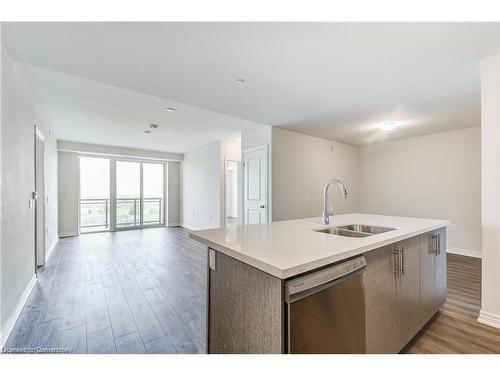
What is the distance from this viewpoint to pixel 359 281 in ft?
4.16

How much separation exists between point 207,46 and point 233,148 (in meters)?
4.08

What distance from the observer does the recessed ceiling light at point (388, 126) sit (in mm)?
Answer: 3802

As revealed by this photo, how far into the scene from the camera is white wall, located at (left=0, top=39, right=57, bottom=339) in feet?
6.07

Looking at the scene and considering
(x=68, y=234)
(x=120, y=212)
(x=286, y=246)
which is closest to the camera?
(x=286, y=246)

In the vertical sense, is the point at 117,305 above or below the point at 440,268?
below

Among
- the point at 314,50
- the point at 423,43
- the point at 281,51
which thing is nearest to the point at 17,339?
the point at 281,51

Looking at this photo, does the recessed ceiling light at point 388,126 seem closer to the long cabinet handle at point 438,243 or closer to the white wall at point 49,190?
the long cabinet handle at point 438,243

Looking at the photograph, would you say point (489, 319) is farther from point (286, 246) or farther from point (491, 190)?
point (286, 246)

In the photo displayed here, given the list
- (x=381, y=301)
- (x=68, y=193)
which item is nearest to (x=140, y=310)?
(x=381, y=301)

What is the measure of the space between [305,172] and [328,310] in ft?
12.0

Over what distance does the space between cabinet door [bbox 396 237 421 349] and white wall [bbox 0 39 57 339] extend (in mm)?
2903

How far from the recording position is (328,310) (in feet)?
3.67

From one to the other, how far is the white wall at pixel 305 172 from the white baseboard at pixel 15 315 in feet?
10.6
